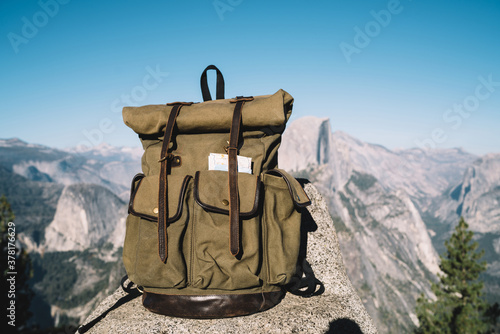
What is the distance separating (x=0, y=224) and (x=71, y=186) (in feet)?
590

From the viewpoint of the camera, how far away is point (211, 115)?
298cm

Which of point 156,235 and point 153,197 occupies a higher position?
point 153,197

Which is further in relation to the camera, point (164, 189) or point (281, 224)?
point (281, 224)

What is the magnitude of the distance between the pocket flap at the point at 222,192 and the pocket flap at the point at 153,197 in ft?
0.54

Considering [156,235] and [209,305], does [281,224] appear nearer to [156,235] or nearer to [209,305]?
[209,305]

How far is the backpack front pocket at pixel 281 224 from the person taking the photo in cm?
268

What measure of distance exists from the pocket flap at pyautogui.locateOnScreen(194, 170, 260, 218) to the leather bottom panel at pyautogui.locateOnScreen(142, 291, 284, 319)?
78cm

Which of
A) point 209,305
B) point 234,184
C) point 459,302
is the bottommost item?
point 459,302

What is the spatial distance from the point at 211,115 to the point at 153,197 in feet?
3.34

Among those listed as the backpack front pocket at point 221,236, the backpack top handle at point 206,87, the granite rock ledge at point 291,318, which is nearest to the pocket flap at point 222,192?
the backpack front pocket at point 221,236

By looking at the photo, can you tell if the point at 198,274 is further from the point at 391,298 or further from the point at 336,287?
the point at 391,298

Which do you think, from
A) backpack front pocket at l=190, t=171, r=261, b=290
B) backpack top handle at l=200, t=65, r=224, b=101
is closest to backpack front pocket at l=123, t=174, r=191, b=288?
backpack front pocket at l=190, t=171, r=261, b=290

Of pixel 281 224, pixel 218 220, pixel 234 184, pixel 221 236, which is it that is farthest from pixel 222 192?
pixel 281 224

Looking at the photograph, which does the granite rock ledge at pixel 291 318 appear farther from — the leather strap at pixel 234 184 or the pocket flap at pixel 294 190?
the pocket flap at pixel 294 190
